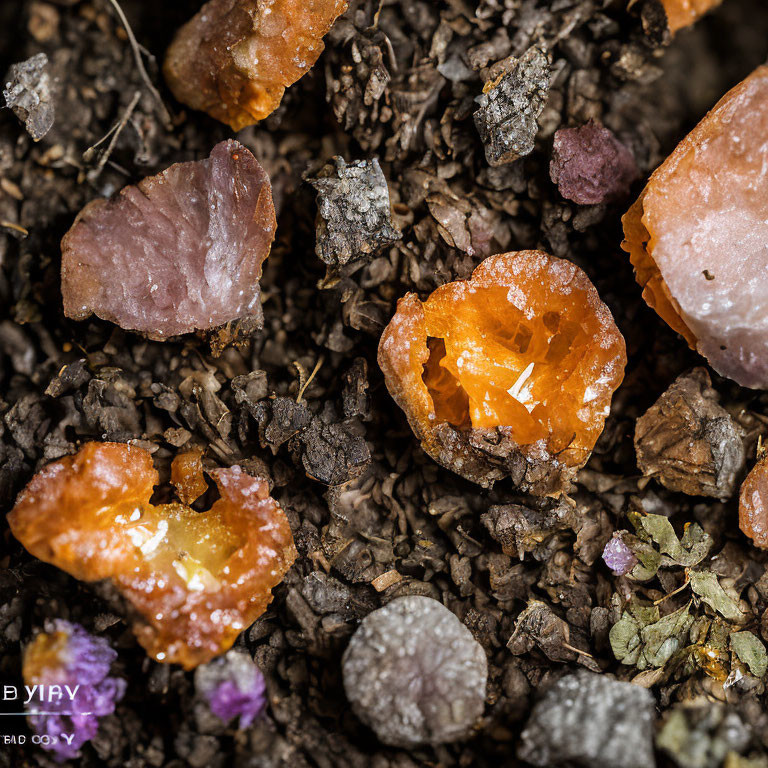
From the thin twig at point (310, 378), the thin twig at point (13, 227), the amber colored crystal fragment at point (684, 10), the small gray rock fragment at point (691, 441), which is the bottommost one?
the small gray rock fragment at point (691, 441)

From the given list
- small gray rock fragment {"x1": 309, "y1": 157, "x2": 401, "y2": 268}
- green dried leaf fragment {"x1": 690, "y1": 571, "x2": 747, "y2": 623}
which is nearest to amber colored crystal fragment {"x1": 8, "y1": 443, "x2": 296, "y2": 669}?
small gray rock fragment {"x1": 309, "y1": 157, "x2": 401, "y2": 268}

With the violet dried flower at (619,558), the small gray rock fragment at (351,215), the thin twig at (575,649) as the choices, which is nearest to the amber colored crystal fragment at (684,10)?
the small gray rock fragment at (351,215)

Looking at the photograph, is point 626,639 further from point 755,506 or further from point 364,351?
point 364,351

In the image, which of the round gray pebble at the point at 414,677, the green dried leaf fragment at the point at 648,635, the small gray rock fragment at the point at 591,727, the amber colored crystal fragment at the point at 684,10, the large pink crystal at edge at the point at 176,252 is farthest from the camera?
the amber colored crystal fragment at the point at 684,10

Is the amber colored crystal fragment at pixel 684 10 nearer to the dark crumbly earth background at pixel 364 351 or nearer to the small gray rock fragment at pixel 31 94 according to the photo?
the dark crumbly earth background at pixel 364 351

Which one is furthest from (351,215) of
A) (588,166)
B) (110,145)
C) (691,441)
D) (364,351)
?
(691,441)
